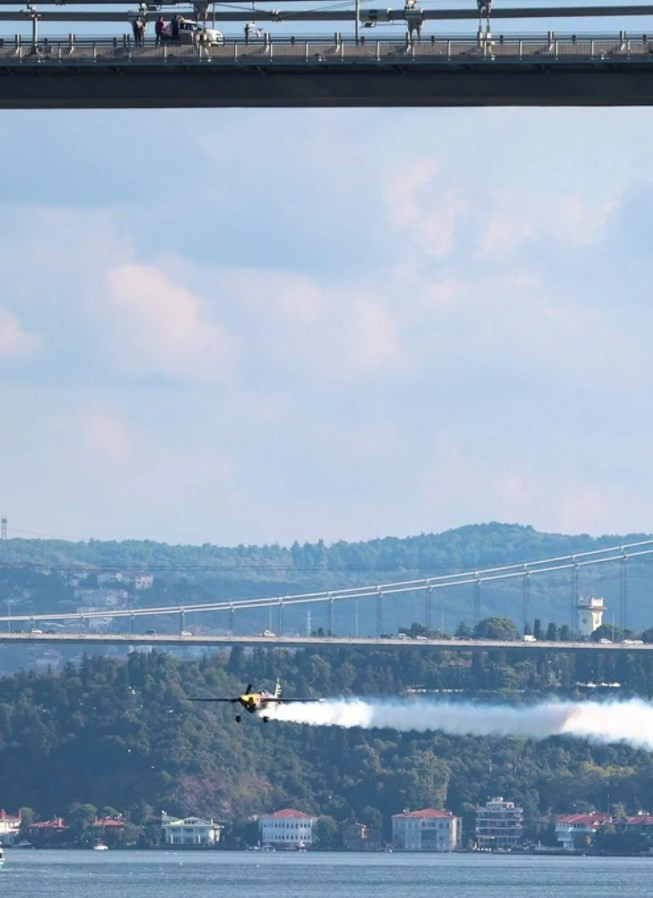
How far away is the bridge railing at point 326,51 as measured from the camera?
58.0 meters

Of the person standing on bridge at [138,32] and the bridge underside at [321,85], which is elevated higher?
the person standing on bridge at [138,32]

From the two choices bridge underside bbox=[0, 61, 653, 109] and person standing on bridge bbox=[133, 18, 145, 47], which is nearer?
bridge underside bbox=[0, 61, 653, 109]

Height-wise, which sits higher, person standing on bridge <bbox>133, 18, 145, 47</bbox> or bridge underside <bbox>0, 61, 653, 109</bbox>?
person standing on bridge <bbox>133, 18, 145, 47</bbox>

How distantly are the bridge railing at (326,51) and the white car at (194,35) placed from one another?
159mm

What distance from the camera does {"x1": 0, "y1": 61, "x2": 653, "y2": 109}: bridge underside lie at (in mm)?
58656

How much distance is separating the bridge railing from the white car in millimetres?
159

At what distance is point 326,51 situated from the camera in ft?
195

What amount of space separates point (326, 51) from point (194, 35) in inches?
122

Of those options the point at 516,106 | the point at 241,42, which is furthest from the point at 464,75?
the point at 241,42

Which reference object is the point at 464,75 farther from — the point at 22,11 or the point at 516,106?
the point at 22,11

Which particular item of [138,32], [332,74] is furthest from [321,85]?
[138,32]

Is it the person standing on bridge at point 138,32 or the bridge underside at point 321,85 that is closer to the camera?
the bridge underside at point 321,85

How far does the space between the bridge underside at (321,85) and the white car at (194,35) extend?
0.67 m

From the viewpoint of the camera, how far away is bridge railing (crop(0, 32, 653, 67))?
58031mm
